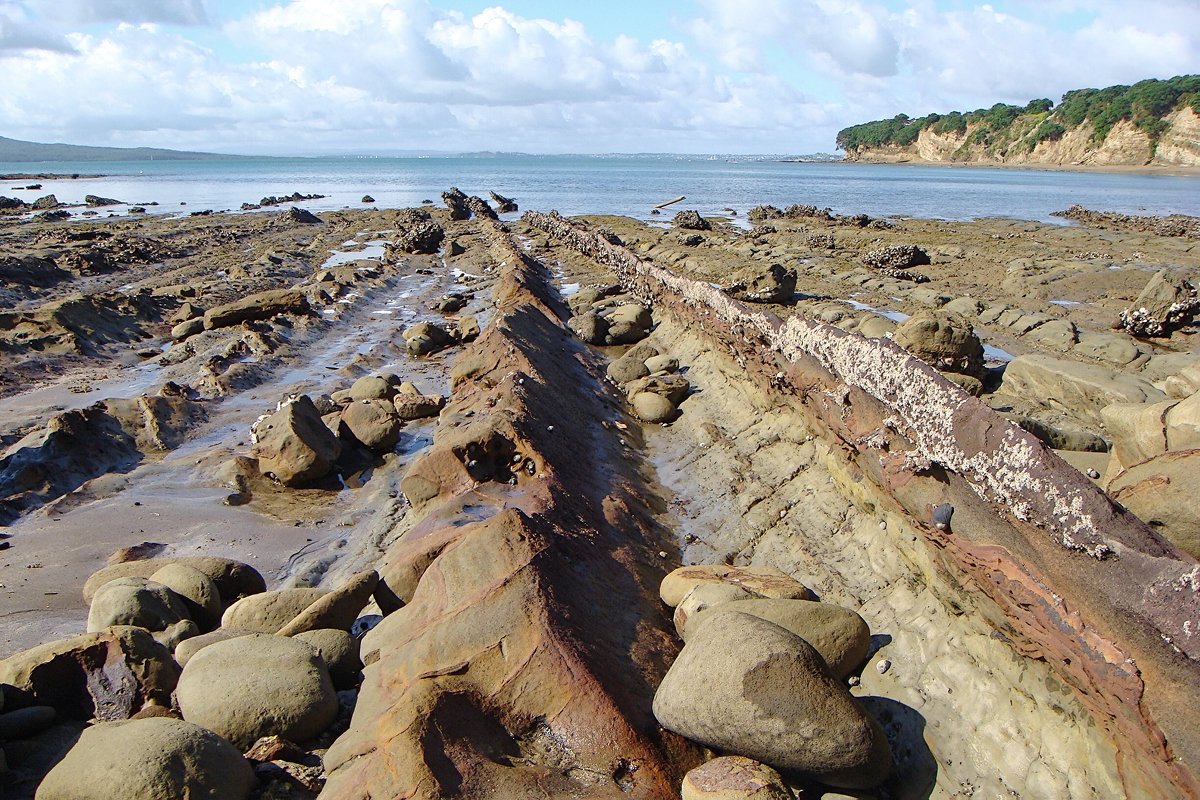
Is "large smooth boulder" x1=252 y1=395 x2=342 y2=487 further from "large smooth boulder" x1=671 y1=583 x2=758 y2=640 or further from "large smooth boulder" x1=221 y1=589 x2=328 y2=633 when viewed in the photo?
"large smooth boulder" x1=671 y1=583 x2=758 y2=640

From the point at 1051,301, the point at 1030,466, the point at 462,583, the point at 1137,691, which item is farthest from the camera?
the point at 1051,301

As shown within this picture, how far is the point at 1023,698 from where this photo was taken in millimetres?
3520

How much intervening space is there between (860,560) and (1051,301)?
13.5 meters

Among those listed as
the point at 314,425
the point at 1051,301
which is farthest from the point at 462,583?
the point at 1051,301

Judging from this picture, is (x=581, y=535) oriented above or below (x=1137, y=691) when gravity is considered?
below

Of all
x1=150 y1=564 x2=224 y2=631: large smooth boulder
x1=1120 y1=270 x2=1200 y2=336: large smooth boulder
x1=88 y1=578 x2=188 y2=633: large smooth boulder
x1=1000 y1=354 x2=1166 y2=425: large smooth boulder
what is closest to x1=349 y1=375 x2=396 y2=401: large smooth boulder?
x1=150 y1=564 x2=224 y2=631: large smooth boulder

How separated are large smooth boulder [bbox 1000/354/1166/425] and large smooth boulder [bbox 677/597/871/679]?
210 inches

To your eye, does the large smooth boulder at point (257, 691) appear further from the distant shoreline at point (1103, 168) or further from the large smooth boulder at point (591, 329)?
the distant shoreline at point (1103, 168)

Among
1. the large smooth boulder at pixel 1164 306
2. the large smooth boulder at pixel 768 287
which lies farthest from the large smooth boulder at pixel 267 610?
the large smooth boulder at pixel 1164 306

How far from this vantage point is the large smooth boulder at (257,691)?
355 centimetres

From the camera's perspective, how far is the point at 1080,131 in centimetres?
8344

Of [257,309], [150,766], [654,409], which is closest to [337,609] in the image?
[150,766]

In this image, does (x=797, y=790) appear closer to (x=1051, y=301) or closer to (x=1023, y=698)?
(x=1023, y=698)

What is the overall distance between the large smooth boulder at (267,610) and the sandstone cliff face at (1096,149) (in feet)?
294
